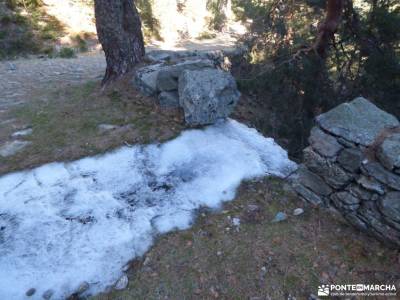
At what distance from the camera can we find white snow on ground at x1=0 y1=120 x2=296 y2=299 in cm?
368

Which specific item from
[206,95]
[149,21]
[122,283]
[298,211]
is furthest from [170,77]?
[149,21]

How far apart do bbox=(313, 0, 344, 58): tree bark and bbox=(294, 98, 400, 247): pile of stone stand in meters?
3.33

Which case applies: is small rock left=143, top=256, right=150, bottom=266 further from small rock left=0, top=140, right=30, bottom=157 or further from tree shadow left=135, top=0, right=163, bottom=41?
tree shadow left=135, top=0, right=163, bottom=41

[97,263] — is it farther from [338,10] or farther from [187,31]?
[187,31]

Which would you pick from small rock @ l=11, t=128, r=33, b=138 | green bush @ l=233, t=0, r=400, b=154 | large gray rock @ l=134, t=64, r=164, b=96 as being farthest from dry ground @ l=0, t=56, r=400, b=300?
green bush @ l=233, t=0, r=400, b=154

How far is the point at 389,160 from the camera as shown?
12.1ft

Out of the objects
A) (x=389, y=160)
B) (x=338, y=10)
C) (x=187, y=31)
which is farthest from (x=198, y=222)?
(x=187, y=31)

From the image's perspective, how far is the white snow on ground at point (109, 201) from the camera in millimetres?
3678

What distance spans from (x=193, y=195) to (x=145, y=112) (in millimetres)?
2496

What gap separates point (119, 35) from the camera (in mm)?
7266

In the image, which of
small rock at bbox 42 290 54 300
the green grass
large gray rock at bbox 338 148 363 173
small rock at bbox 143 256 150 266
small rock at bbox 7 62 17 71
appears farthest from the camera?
the green grass

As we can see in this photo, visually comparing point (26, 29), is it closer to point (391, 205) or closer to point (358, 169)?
point (358, 169)

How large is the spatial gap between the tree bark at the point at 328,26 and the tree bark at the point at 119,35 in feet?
14.0

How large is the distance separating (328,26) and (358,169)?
4.41 metres
